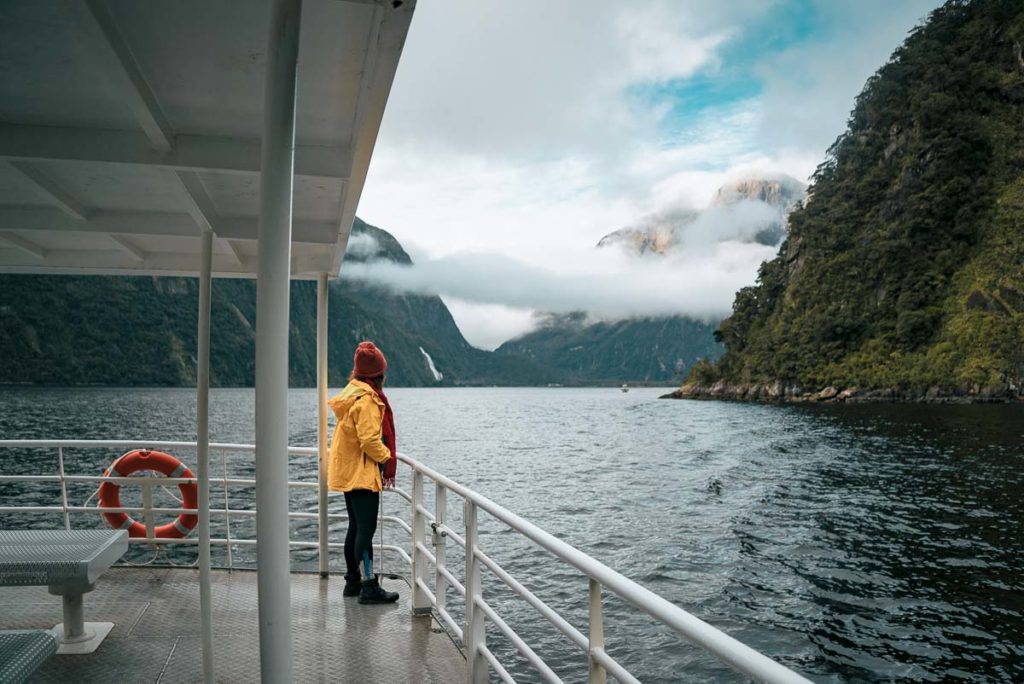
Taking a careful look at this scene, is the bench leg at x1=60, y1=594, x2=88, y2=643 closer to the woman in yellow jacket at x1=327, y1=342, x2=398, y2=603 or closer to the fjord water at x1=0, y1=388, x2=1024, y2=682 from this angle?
the woman in yellow jacket at x1=327, y1=342, x2=398, y2=603

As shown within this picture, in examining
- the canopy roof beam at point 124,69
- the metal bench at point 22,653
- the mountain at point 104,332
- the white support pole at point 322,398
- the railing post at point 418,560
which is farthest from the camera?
the mountain at point 104,332

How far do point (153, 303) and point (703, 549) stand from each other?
380ft

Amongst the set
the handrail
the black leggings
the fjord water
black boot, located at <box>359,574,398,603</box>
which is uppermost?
the handrail

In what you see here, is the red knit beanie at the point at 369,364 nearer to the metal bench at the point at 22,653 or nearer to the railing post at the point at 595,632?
the metal bench at the point at 22,653

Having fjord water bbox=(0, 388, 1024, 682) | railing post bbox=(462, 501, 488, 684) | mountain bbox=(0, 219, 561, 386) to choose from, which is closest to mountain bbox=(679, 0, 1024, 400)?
fjord water bbox=(0, 388, 1024, 682)

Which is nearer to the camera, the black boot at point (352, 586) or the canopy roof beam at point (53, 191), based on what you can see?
the canopy roof beam at point (53, 191)

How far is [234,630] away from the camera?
4.19 meters

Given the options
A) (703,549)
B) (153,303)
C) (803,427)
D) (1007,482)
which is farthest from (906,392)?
(153,303)

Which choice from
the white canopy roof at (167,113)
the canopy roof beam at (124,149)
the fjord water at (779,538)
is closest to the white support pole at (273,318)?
the white canopy roof at (167,113)

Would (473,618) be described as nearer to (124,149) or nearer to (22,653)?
(22,653)

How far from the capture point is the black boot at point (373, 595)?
464 centimetres

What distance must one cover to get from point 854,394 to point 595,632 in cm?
7952

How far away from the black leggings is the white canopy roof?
69.1 inches

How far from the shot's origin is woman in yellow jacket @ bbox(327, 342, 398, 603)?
14.3 feet
